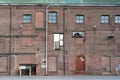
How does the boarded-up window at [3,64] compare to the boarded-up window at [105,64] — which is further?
the boarded-up window at [105,64]

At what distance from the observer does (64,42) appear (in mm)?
64312

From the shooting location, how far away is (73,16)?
6475 cm

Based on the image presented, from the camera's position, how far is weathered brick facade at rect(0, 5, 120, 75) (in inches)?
2507

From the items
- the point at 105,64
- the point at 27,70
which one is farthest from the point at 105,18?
the point at 27,70

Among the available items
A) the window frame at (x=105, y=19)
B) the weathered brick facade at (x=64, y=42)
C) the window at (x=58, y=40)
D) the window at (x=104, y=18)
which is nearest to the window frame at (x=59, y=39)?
the window at (x=58, y=40)

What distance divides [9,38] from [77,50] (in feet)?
30.1

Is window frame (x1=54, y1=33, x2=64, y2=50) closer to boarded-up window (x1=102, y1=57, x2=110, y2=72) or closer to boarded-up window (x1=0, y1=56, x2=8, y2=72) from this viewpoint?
boarded-up window (x1=102, y1=57, x2=110, y2=72)

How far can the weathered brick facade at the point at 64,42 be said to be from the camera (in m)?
63.7

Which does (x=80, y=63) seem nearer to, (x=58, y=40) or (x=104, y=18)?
(x=58, y=40)

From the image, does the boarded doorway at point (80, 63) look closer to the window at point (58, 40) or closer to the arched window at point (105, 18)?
the window at point (58, 40)

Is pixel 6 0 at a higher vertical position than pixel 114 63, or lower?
higher

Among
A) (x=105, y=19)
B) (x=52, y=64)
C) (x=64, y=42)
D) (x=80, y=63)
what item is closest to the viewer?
(x=52, y=64)

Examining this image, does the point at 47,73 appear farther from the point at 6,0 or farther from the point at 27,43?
the point at 6,0

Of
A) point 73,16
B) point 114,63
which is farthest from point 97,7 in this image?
point 114,63
